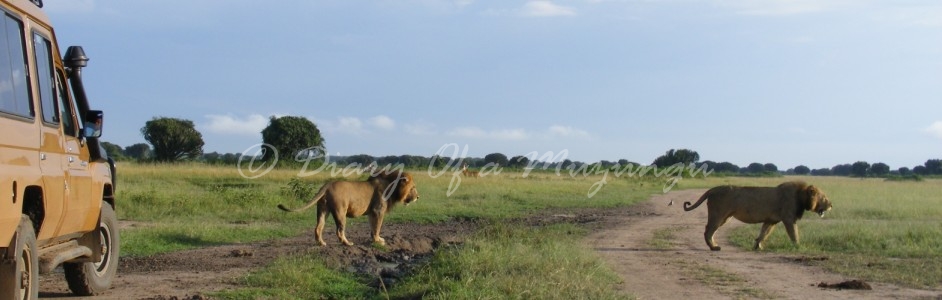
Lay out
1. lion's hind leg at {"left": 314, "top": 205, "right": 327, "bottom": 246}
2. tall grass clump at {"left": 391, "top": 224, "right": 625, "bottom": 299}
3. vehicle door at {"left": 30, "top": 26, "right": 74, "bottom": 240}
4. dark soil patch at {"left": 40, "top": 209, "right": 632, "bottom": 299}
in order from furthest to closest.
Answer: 1. lion's hind leg at {"left": 314, "top": 205, "right": 327, "bottom": 246}
2. dark soil patch at {"left": 40, "top": 209, "right": 632, "bottom": 299}
3. tall grass clump at {"left": 391, "top": 224, "right": 625, "bottom": 299}
4. vehicle door at {"left": 30, "top": 26, "right": 74, "bottom": 240}

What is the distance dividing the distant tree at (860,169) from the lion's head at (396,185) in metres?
96.4

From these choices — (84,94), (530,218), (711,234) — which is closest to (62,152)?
(84,94)

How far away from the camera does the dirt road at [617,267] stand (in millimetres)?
9414

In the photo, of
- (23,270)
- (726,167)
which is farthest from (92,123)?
(726,167)

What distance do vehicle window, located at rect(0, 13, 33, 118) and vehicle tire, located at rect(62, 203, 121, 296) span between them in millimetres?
2277

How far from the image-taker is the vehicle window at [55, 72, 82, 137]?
7.96 meters

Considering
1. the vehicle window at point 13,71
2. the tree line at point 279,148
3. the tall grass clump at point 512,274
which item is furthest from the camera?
the tree line at point 279,148

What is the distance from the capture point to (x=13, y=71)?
6.50 metres

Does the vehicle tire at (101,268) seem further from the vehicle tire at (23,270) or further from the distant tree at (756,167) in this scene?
the distant tree at (756,167)

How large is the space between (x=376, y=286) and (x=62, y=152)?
364 centimetres

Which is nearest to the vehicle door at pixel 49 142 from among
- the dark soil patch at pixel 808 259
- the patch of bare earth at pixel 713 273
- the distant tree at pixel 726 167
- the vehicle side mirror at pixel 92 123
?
the vehicle side mirror at pixel 92 123

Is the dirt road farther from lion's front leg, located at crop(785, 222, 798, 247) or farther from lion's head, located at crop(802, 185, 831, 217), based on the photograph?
lion's head, located at crop(802, 185, 831, 217)

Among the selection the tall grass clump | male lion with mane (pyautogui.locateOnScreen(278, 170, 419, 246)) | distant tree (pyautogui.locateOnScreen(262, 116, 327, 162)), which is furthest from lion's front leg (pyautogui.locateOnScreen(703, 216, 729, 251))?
distant tree (pyautogui.locateOnScreen(262, 116, 327, 162))

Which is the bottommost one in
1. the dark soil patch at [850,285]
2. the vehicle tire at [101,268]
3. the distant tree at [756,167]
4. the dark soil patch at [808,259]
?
the dark soil patch at [850,285]
